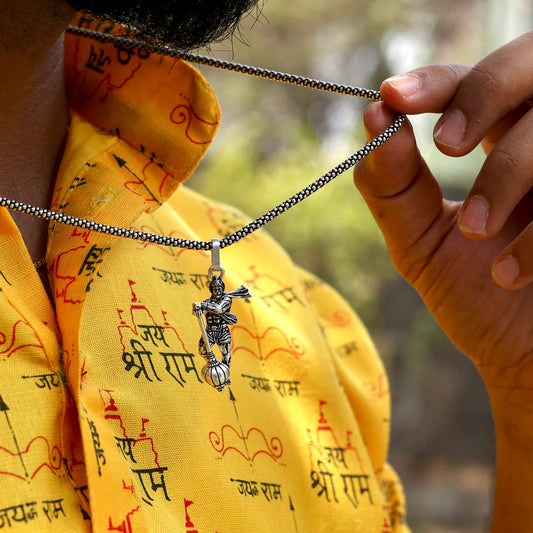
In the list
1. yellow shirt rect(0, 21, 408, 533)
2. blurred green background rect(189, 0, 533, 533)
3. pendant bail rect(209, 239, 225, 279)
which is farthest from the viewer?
blurred green background rect(189, 0, 533, 533)

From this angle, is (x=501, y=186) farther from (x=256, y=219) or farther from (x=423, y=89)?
(x=256, y=219)

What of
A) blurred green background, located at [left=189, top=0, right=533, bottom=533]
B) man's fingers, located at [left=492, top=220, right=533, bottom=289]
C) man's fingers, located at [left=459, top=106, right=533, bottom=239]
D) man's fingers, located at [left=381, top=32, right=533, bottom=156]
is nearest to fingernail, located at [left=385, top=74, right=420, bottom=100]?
man's fingers, located at [left=381, top=32, right=533, bottom=156]

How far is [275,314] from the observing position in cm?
119

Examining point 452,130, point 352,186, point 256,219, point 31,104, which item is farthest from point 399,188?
point 352,186

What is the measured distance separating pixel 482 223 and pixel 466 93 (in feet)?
0.61

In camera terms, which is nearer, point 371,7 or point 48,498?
point 48,498

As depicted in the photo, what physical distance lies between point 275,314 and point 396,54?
679 cm

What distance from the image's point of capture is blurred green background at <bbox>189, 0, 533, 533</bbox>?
5559 mm

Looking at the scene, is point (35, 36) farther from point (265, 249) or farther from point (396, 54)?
point (396, 54)

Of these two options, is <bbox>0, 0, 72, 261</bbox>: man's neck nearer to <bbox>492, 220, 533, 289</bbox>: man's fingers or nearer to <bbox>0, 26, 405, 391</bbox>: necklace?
<bbox>0, 26, 405, 391</bbox>: necklace

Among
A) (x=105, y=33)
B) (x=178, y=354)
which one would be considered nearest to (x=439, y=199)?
(x=178, y=354)

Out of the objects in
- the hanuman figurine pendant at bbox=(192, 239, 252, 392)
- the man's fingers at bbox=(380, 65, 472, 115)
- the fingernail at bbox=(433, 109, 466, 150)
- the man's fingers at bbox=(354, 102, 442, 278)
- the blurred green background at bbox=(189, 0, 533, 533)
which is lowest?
the hanuman figurine pendant at bbox=(192, 239, 252, 392)

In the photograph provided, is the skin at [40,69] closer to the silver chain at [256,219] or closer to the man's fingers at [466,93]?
the silver chain at [256,219]

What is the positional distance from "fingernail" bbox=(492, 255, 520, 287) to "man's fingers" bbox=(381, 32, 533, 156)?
0.17 metres
